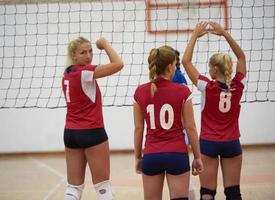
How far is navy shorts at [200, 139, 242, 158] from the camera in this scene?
3.71 m

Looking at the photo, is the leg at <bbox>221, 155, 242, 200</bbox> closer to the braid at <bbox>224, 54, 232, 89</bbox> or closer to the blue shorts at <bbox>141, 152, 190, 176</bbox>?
the braid at <bbox>224, 54, 232, 89</bbox>

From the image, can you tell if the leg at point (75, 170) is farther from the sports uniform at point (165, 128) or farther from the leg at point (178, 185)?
the leg at point (178, 185)

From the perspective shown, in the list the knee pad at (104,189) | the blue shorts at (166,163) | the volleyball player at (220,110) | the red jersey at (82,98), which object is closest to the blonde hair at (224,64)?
the volleyball player at (220,110)

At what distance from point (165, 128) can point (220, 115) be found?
72cm

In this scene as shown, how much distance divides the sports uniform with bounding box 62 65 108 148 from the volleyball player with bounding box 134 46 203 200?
0.71 meters

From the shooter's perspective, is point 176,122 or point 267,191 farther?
point 267,191

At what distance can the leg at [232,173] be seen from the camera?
12.4ft

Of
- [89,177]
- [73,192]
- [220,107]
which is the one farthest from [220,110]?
[89,177]

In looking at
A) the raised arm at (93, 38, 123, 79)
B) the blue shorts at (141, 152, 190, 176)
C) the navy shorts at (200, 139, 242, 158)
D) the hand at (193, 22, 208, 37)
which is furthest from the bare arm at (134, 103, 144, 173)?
the hand at (193, 22, 208, 37)

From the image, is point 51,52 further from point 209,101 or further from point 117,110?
point 209,101

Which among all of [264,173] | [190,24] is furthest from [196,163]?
[190,24]

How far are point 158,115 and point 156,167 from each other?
13.0 inches

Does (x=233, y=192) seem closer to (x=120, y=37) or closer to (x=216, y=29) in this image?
(x=216, y=29)

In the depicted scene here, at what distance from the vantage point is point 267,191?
561cm
